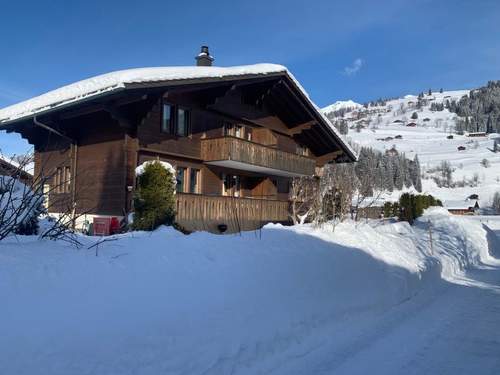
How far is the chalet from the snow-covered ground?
650 cm

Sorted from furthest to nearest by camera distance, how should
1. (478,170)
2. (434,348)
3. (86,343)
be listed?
(478,170) < (434,348) < (86,343)

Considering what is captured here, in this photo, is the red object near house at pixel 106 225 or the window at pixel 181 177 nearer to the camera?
the red object near house at pixel 106 225

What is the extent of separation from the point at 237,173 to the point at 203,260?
15.6 metres

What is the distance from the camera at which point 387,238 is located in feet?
45.2

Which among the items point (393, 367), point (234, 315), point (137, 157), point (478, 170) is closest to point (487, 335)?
point (393, 367)

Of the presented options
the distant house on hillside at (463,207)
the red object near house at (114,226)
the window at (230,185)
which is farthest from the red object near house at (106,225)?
the distant house on hillside at (463,207)

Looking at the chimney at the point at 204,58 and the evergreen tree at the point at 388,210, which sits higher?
the chimney at the point at 204,58

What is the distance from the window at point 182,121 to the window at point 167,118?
1.35 feet

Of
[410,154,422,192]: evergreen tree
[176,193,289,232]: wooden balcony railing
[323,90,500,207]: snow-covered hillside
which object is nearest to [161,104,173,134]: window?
[176,193,289,232]: wooden balcony railing

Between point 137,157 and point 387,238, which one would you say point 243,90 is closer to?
point 137,157

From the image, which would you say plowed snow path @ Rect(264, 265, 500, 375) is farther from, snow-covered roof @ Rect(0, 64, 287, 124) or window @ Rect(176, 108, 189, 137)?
window @ Rect(176, 108, 189, 137)

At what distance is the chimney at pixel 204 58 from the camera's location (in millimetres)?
22672

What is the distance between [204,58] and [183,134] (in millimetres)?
6309

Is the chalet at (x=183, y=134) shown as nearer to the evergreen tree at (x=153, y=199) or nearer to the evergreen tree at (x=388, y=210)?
the evergreen tree at (x=153, y=199)
